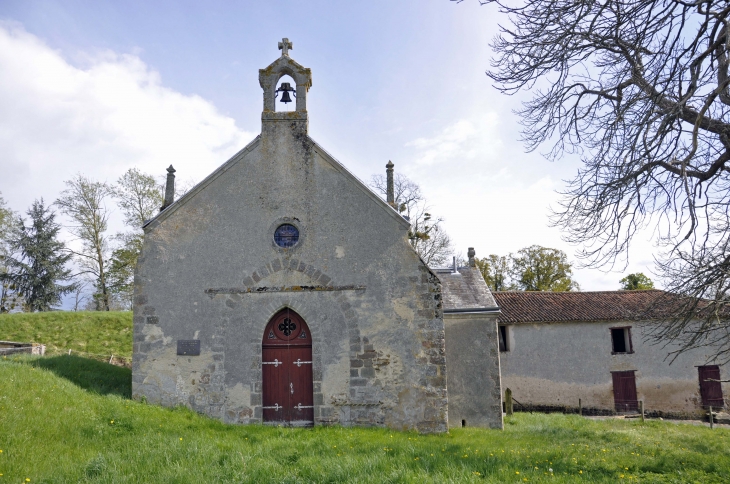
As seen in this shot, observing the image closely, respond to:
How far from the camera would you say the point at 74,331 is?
2359 centimetres

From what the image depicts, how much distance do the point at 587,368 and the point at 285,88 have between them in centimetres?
1996

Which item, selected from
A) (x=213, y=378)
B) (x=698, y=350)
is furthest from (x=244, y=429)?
(x=698, y=350)

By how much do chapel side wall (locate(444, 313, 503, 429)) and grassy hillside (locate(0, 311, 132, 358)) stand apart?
49.7 feet

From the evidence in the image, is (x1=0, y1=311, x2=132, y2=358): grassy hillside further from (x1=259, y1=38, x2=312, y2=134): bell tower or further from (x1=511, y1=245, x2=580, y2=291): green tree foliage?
(x1=511, y1=245, x2=580, y2=291): green tree foliage

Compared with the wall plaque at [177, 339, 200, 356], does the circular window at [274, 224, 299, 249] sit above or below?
above

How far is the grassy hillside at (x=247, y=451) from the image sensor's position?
6.65 m

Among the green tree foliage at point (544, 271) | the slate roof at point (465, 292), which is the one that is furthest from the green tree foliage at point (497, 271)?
the slate roof at point (465, 292)

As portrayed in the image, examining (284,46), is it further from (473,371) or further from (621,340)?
(621,340)

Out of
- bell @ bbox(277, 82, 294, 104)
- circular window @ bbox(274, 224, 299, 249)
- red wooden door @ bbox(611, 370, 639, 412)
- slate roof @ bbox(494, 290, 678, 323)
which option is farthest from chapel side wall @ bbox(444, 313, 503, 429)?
red wooden door @ bbox(611, 370, 639, 412)

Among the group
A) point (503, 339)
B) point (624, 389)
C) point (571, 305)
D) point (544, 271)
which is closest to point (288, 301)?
point (503, 339)

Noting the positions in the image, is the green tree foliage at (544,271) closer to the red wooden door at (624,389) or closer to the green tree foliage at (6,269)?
Result: the red wooden door at (624,389)

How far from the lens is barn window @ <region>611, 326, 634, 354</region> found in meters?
24.8

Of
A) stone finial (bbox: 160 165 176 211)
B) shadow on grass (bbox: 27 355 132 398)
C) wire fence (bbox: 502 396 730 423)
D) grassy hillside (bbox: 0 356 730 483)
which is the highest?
stone finial (bbox: 160 165 176 211)

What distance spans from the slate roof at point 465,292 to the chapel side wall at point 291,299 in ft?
8.86
